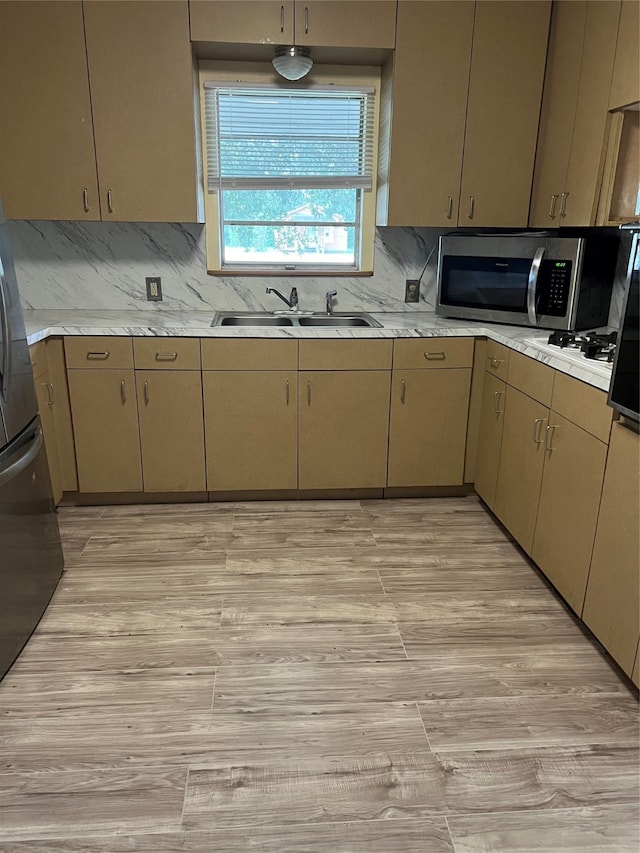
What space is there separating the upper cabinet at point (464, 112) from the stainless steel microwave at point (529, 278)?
216 mm

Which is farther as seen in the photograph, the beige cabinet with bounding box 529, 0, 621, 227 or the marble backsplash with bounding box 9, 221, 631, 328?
the marble backsplash with bounding box 9, 221, 631, 328

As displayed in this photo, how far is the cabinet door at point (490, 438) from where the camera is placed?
2.84 metres

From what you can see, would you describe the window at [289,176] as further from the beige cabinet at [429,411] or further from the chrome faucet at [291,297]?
the beige cabinet at [429,411]

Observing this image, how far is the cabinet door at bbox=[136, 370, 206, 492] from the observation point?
2893mm

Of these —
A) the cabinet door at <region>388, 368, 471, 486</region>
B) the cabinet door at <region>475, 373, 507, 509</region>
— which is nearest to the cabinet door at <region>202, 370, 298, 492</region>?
the cabinet door at <region>388, 368, 471, 486</region>

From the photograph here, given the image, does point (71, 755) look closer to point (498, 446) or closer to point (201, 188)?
point (498, 446)

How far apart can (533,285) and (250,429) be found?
148 cm

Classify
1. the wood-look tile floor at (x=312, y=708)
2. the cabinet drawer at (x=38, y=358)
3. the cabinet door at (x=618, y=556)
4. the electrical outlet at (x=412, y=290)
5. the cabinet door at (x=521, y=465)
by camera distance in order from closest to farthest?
the wood-look tile floor at (x=312, y=708)
the cabinet door at (x=618, y=556)
the cabinet door at (x=521, y=465)
the cabinet drawer at (x=38, y=358)
the electrical outlet at (x=412, y=290)

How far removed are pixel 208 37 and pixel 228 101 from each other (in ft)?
1.38

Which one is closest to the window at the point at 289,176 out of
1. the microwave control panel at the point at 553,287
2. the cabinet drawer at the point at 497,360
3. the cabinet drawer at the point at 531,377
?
the cabinet drawer at the point at 497,360

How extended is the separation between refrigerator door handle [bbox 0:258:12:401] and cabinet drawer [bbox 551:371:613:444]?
191 centimetres

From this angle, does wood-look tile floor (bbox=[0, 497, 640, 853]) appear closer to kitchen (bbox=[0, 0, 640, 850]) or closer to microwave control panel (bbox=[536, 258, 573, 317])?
kitchen (bbox=[0, 0, 640, 850])

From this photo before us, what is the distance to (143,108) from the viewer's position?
2.79m

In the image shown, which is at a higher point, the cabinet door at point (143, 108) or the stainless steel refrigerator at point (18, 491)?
the cabinet door at point (143, 108)
